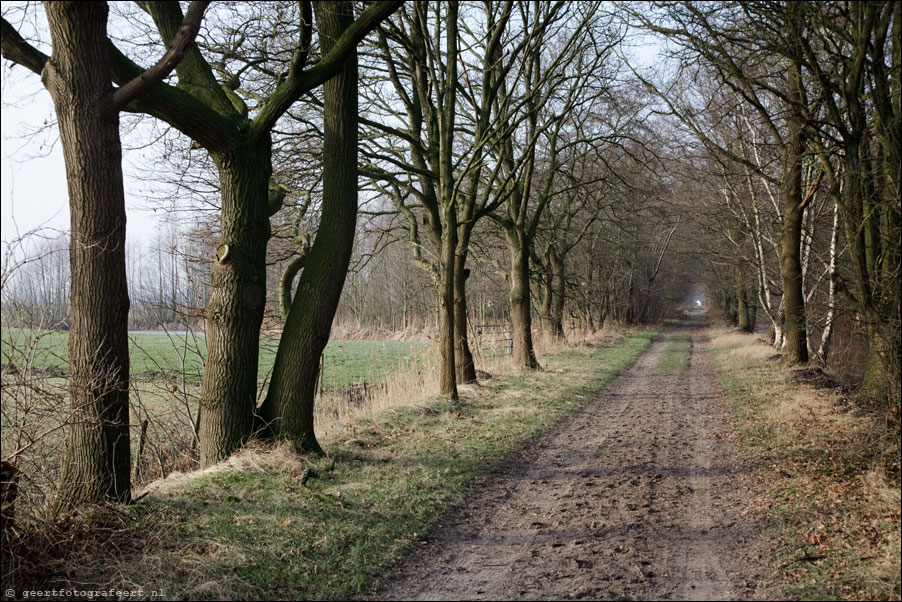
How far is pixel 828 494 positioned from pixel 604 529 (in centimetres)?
234

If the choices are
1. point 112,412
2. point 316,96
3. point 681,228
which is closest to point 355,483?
point 112,412

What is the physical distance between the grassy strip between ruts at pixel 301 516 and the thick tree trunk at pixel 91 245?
0.53 metres

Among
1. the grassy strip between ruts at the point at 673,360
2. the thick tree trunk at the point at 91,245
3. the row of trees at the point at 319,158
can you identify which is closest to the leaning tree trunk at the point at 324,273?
the row of trees at the point at 319,158

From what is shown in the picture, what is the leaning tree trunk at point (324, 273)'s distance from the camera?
7246 mm

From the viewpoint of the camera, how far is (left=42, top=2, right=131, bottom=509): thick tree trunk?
16.2 feet

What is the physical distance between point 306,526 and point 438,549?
1.13m

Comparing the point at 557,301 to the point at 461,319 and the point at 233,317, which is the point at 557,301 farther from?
the point at 233,317

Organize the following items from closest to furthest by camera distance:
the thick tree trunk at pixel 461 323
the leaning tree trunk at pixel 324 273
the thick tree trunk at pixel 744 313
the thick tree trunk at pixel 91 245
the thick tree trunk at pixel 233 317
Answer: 1. the thick tree trunk at pixel 91 245
2. the thick tree trunk at pixel 233 317
3. the leaning tree trunk at pixel 324 273
4. the thick tree trunk at pixel 461 323
5. the thick tree trunk at pixel 744 313

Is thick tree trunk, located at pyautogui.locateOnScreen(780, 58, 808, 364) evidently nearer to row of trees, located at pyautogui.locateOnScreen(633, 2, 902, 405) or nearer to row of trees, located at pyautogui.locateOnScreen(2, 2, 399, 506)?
row of trees, located at pyautogui.locateOnScreen(633, 2, 902, 405)

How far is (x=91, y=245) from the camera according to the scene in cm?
498

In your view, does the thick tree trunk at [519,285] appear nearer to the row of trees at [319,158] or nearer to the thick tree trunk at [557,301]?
the row of trees at [319,158]

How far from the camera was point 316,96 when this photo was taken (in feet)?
38.0

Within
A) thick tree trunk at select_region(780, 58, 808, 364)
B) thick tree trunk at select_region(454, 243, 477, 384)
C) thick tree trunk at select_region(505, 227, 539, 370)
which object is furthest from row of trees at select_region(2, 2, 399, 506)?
thick tree trunk at select_region(780, 58, 808, 364)

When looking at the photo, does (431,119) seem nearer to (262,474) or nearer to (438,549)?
(262,474)
